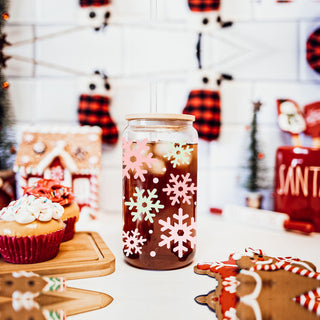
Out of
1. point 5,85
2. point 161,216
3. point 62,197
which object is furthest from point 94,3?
point 161,216

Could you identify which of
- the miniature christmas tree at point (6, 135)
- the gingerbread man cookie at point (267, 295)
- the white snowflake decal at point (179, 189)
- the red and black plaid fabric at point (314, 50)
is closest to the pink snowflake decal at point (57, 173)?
the miniature christmas tree at point (6, 135)

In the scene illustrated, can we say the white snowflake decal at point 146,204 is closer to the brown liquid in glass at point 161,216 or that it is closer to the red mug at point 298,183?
the brown liquid in glass at point 161,216

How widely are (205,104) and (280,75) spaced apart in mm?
265

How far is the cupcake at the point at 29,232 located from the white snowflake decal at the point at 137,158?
171 millimetres

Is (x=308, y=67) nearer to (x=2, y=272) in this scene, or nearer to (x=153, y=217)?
(x=153, y=217)

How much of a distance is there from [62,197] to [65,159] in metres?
0.17

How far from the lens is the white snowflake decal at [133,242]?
628mm

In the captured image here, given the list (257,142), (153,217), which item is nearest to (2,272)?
(153,217)

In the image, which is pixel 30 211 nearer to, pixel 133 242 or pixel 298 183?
pixel 133 242

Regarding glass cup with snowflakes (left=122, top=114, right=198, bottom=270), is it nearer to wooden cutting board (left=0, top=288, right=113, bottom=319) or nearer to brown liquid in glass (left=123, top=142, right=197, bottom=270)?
brown liquid in glass (left=123, top=142, right=197, bottom=270)

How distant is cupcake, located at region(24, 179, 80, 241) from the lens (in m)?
0.74

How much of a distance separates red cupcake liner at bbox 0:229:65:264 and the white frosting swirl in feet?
0.11

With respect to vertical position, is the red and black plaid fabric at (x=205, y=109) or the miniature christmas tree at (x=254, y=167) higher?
the red and black plaid fabric at (x=205, y=109)

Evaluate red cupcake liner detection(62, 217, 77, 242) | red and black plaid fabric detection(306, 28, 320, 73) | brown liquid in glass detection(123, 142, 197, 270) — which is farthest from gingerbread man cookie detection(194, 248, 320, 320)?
red and black plaid fabric detection(306, 28, 320, 73)
